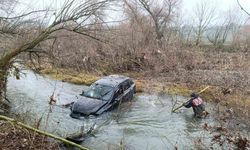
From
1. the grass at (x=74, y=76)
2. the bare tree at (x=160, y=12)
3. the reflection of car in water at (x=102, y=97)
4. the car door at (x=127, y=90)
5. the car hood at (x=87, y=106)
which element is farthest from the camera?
the bare tree at (x=160, y=12)

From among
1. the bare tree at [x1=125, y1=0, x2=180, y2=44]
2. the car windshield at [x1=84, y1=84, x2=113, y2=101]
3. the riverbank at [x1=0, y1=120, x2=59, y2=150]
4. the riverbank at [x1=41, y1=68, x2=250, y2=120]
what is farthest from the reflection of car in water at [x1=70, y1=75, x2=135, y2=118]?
the bare tree at [x1=125, y1=0, x2=180, y2=44]

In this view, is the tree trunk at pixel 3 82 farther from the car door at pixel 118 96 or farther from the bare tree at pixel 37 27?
the car door at pixel 118 96

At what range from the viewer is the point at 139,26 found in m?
35.3

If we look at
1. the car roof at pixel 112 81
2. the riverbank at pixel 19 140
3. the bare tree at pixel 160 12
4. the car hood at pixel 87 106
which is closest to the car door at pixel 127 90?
the car roof at pixel 112 81

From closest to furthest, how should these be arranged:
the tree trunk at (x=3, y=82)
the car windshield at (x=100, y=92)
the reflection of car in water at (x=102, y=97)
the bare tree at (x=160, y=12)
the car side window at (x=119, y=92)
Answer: the tree trunk at (x=3, y=82) → the reflection of car in water at (x=102, y=97) → the car windshield at (x=100, y=92) → the car side window at (x=119, y=92) → the bare tree at (x=160, y=12)

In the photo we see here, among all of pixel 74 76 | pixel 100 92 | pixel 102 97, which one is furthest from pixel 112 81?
pixel 74 76

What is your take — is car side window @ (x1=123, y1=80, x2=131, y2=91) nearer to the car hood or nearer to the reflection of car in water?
the reflection of car in water

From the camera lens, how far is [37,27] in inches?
651

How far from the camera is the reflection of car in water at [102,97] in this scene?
1736 centimetres

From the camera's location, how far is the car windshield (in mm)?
18489

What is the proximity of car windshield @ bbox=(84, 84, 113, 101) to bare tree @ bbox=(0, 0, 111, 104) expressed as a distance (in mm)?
3385

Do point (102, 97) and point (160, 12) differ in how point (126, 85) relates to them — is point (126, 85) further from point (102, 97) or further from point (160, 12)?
point (160, 12)

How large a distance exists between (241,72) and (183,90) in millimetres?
5690

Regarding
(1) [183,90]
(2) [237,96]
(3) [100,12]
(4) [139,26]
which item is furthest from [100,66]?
(3) [100,12]
